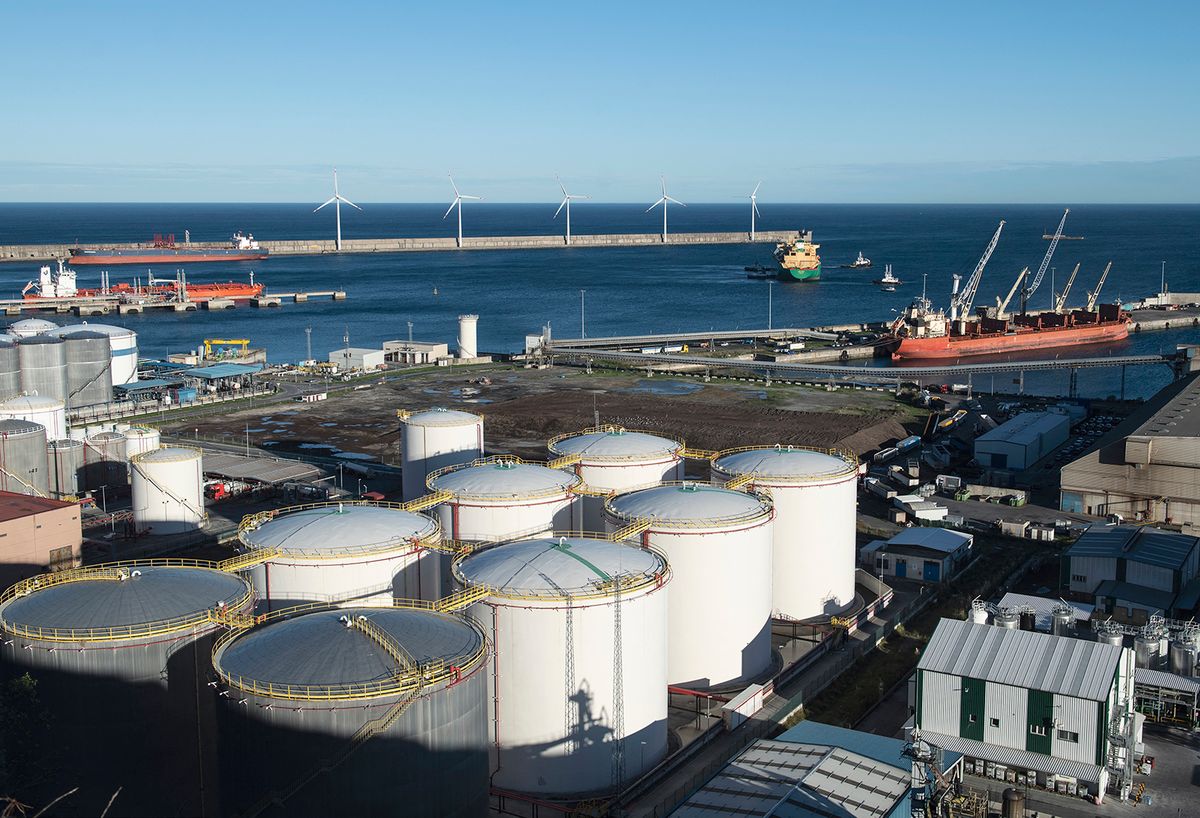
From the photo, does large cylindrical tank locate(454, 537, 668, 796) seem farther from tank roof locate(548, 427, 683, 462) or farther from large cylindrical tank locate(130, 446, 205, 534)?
large cylindrical tank locate(130, 446, 205, 534)

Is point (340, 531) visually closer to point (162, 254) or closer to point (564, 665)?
point (564, 665)

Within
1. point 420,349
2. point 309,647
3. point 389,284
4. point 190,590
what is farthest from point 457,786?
point 389,284

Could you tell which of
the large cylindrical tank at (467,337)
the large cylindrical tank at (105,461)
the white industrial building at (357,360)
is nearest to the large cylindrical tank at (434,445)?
the large cylindrical tank at (105,461)

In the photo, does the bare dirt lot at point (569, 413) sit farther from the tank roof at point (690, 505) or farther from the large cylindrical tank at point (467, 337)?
the tank roof at point (690, 505)

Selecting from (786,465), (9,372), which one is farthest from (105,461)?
(786,465)

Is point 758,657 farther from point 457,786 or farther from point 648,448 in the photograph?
point 457,786

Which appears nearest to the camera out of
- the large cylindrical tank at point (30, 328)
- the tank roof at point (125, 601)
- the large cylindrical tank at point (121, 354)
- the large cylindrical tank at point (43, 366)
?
the tank roof at point (125, 601)
